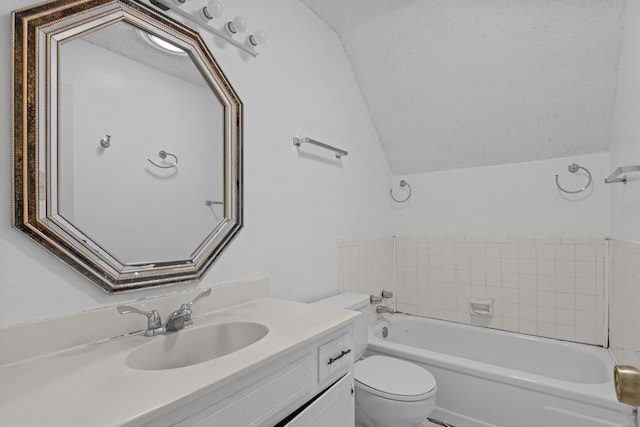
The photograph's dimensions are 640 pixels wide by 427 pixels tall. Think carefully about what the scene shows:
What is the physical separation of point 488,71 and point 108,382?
7.97 feet

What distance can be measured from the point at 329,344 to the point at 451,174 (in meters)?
2.01

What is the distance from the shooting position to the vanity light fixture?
4.09ft

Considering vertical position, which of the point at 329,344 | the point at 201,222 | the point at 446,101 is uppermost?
the point at 446,101

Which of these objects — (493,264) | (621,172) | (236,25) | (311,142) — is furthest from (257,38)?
(493,264)

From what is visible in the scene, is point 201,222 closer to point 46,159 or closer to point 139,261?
point 139,261

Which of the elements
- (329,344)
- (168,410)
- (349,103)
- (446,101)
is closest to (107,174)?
(168,410)

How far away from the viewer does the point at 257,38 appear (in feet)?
5.04

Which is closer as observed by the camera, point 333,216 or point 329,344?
point 329,344

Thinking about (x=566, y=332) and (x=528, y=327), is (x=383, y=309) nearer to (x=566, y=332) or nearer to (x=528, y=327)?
(x=528, y=327)

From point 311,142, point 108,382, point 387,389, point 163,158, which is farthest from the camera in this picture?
point 311,142

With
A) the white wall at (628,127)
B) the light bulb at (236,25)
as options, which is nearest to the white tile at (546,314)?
the white wall at (628,127)

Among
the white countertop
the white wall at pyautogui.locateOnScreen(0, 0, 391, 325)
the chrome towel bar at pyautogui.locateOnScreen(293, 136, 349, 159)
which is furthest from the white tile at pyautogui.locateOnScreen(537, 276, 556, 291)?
the white countertop

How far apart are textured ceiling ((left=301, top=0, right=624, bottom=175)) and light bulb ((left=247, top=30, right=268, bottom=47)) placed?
645 millimetres

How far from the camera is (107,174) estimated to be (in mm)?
1094
